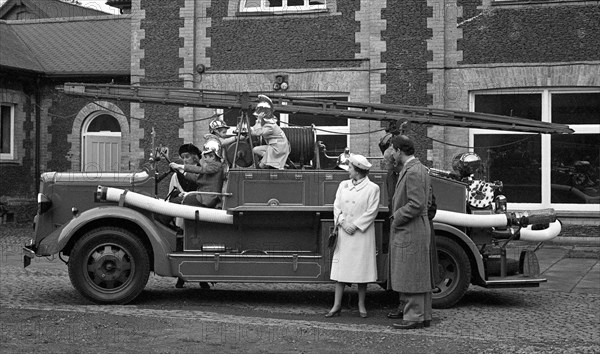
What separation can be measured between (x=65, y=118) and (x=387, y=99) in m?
9.89

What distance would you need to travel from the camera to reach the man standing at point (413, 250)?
857cm

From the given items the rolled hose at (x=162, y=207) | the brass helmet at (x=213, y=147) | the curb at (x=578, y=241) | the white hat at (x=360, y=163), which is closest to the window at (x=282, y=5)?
the curb at (x=578, y=241)

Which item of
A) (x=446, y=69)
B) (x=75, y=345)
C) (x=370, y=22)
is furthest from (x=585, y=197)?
(x=75, y=345)

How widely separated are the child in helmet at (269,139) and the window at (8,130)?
48.9 feet

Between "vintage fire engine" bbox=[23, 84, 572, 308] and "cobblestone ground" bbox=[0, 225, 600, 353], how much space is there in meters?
0.37

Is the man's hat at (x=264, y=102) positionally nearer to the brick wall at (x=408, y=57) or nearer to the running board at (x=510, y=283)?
the running board at (x=510, y=283)

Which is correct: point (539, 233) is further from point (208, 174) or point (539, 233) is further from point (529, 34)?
point (529, 34)

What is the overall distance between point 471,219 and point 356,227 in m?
1.58

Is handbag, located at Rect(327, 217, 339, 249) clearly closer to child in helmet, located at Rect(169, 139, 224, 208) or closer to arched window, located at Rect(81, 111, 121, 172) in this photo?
child in helmet, located at Rect(169, 139, 224, 208)

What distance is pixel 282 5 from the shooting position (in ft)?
60.3

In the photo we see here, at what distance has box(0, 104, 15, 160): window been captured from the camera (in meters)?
23.0

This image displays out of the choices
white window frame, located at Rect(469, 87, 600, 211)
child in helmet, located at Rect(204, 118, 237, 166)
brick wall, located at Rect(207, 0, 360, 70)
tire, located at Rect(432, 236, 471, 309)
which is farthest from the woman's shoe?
brick wall, located at Rect(207, 0, 360, 70)

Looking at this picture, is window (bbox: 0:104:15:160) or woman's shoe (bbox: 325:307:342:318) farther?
window (bbox: 0:104:15:160)

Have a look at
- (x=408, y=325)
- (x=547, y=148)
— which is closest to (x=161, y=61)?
(x=547, y=148)
